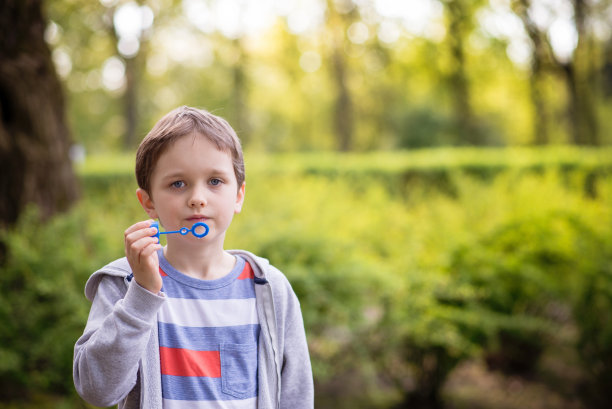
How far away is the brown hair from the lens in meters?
1.47

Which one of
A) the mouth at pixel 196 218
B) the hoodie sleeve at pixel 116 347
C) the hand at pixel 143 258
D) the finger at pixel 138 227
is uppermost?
the mouth at pixel 196 218

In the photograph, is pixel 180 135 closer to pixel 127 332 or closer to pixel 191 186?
pixel 191 186

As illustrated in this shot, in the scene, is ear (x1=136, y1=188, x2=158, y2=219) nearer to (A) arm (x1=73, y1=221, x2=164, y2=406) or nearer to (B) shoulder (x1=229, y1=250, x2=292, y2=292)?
(A) arm (x1=73, y1=221, x2=164, y2=406)

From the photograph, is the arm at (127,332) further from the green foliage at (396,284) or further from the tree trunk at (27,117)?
the tree trunk at (27,117)

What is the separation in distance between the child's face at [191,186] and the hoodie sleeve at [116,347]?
22 centimetres

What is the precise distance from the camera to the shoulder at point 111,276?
1.46 meters

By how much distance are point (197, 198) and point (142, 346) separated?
0.38m

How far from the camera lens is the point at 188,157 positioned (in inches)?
57.3

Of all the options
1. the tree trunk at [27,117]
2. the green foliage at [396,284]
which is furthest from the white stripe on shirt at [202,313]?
the tree trunk at [27,117]

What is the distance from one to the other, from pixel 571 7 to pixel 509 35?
6.53 feet

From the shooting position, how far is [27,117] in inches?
174

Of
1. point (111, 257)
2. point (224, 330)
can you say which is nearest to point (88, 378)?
point (224, 330)

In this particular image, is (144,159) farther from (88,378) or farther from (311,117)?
(311,117)

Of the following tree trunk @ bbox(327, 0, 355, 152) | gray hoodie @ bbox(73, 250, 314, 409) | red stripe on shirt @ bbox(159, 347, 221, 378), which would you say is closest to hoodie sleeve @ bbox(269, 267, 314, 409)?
gray hoodie @ bbox(73, 250, 314, 409)
